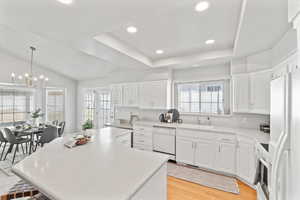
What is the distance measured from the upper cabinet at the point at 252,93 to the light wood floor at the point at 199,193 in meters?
1.44

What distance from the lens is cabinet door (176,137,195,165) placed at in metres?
3.19

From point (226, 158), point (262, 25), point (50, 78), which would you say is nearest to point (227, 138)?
point (226, 158)

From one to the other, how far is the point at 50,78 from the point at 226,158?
669 cm

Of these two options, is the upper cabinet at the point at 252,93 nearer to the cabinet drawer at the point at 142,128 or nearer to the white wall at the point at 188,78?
the white wall at the point at 188,78

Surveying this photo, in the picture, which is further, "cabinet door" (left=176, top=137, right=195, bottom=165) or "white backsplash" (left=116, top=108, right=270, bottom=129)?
"cabinet door" (left=176, top=137, right=195, bottom=165)

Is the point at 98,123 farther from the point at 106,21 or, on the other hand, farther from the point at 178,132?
the point at 106,21

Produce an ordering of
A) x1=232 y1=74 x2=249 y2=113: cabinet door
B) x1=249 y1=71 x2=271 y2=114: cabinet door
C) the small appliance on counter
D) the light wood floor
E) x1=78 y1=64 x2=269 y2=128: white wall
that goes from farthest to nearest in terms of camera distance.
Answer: the small appliance on counter
x1=78 y1=64 x2=269 y2=128: white wall
x1=232 y1=74 x2=249 y2=113: cabinet door
x1=249 y1=71 x2=271 y2=114: cabinet door
the light wood floor

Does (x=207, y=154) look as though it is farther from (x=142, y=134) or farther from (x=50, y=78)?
(x=50, y=78)

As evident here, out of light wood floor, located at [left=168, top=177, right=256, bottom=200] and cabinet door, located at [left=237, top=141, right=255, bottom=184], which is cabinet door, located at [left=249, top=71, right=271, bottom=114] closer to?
cabinet door, located at [left=237, top=141, right=255, bottom=184]

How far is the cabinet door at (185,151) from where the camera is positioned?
126 inches

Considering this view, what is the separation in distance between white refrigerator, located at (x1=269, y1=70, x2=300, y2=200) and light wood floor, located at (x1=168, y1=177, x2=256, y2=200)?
61.3 inches

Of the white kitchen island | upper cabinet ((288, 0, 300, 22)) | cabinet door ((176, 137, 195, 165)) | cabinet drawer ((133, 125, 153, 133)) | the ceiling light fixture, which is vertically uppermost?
the ceiling light fixture

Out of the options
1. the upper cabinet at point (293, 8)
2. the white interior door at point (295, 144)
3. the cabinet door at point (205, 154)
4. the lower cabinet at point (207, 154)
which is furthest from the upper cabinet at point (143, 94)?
the white interior door at point (295, 144)

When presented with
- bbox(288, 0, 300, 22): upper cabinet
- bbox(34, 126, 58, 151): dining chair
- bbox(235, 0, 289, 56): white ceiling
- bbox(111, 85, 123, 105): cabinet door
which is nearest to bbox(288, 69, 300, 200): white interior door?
bbox(288, 0, 300, 22): upper cabinet
